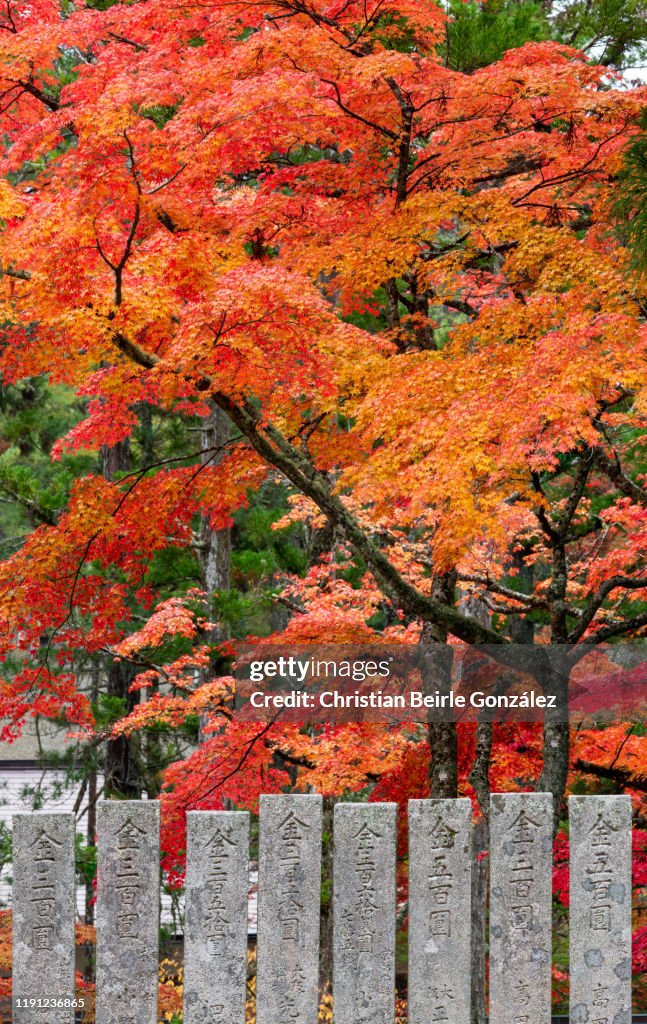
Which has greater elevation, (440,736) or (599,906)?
(440,736)

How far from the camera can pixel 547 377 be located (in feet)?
23.2

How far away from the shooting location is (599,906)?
5.80m

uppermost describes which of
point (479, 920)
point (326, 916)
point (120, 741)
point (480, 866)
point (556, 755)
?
point (556, 755)

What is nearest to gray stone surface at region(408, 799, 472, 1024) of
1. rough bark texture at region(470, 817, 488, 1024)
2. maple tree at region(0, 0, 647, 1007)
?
maple tree at region(0, 0, 647, 1007)

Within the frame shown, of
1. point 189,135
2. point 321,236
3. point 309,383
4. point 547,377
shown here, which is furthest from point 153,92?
point 547,377

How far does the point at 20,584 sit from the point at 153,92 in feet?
13.8

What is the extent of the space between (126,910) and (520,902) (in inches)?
84.9

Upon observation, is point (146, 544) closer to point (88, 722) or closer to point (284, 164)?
point (88, 722)

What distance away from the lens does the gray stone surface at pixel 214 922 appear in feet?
18.1

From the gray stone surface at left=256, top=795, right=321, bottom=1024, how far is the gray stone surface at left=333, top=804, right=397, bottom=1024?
137mm

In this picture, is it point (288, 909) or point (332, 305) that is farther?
point (332, 305)

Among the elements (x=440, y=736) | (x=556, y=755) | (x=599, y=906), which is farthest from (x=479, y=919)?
(x=599, y=906)

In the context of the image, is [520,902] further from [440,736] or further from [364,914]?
[440,736]

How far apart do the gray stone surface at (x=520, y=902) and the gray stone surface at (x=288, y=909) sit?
3.30 feet
